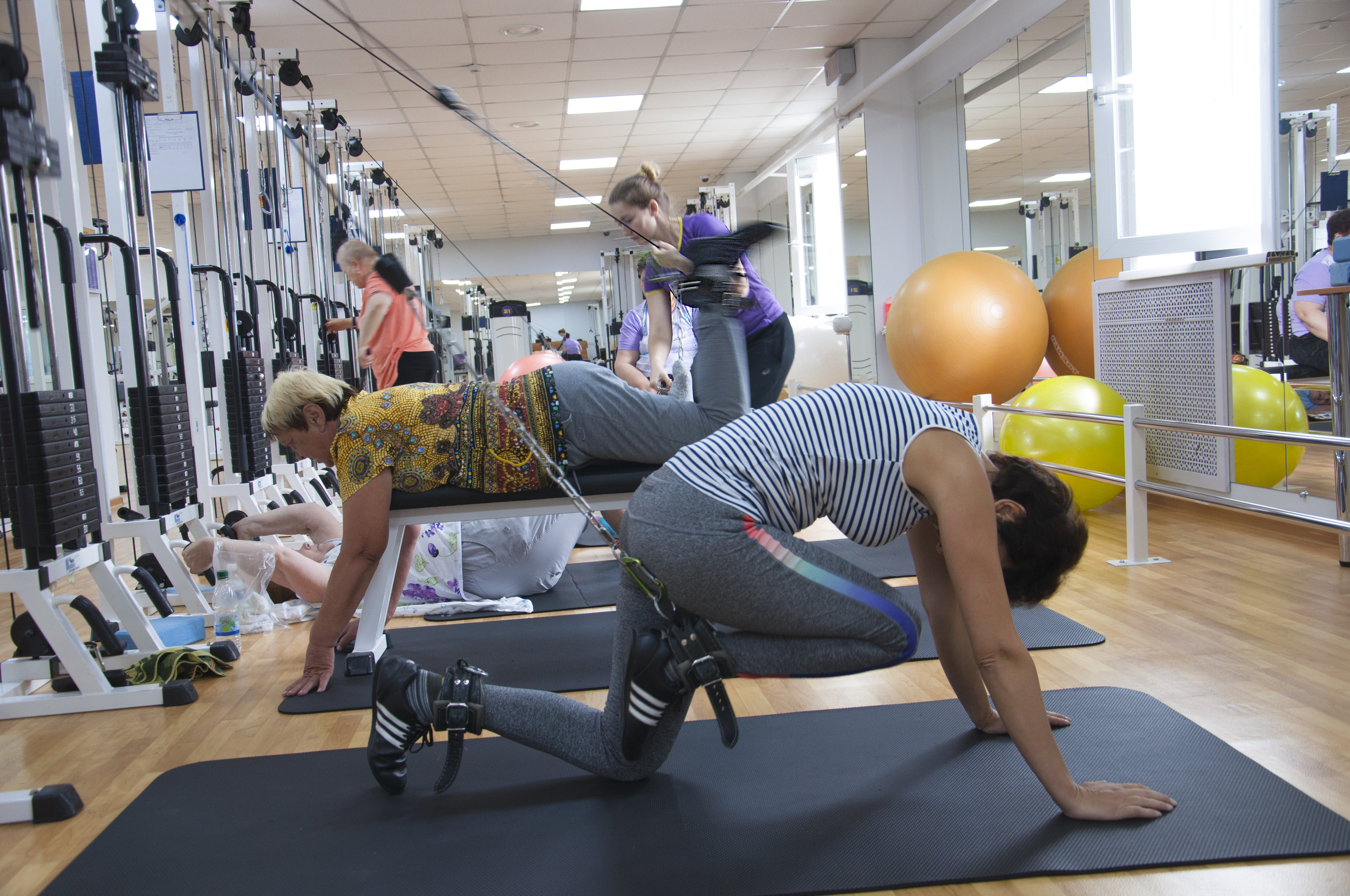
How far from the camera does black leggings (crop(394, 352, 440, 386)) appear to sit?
172 inches

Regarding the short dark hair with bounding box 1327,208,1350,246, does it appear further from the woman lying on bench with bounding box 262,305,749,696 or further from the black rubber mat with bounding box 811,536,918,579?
the woman lying on bench with bounding box 262,305,749,696

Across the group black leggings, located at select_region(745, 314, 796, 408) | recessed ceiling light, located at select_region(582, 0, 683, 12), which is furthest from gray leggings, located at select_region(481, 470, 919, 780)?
recessed ceiling light, located at select_region(582, 0, 683, 12)

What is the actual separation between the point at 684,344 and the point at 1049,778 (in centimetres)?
386

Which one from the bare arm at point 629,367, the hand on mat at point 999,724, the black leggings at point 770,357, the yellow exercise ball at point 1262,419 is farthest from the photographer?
the bare arm at point 629,367

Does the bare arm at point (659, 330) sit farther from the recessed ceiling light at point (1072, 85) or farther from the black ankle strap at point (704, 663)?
the recessed ceiling light at point (1072, 85)

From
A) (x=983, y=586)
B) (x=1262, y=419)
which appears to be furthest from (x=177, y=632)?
(x=1262, y=419)

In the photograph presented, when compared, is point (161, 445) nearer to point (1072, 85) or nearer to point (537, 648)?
point (537, 648)

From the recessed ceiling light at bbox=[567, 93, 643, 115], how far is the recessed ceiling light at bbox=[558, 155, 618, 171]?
183 cm

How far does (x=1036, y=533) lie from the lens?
4.34 ft

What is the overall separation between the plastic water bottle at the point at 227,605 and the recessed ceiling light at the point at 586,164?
7.75 m

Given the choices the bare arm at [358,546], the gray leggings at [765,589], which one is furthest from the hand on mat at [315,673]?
the gray leggings at [765,589]

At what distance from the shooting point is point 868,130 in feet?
23.7

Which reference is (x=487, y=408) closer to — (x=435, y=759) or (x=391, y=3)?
(x=435, y=759)

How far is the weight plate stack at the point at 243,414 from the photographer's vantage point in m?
3.47
